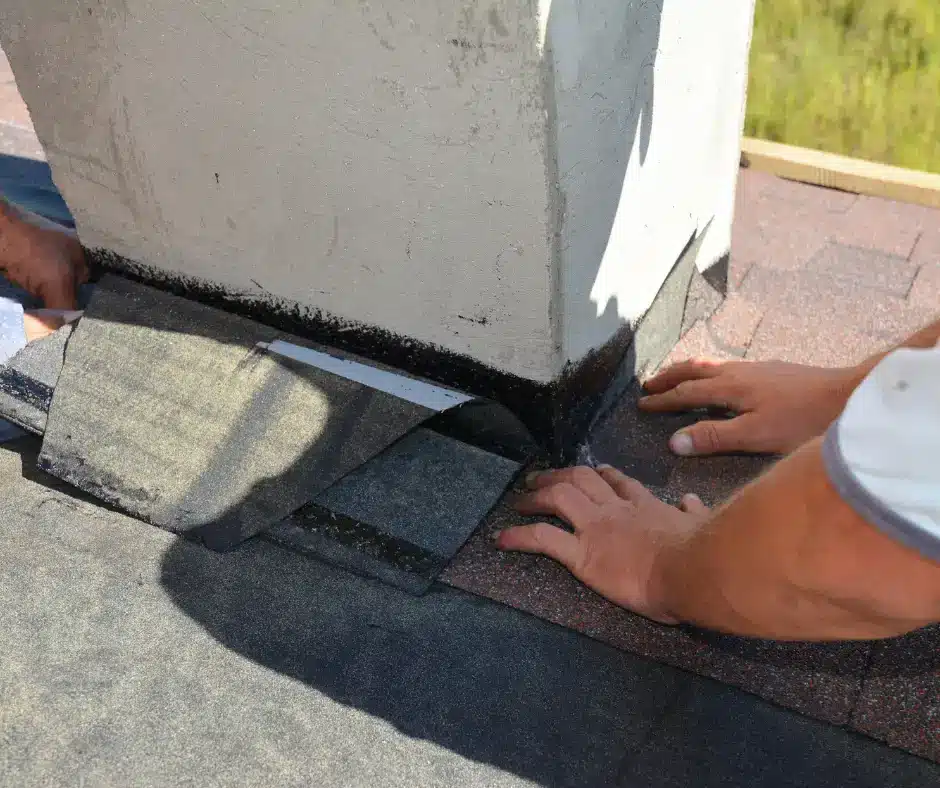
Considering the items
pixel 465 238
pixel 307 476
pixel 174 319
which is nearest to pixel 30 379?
pixel 174 319

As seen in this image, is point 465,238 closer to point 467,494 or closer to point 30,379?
point 467,494

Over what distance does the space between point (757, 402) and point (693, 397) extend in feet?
0.54

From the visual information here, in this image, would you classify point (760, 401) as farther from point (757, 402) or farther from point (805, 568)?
point (805, 568)

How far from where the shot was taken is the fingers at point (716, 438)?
7.50 feet

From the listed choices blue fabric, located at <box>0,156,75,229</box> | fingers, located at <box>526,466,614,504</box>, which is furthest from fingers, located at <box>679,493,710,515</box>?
blue fabric, located at <box>0,156,75,229</box>

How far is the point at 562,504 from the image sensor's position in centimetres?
209

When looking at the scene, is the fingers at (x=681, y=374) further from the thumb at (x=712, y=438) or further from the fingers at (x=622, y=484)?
the fingers at (x=622, y=484)

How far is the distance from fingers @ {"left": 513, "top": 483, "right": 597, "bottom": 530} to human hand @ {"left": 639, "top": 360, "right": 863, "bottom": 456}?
1.30 ft

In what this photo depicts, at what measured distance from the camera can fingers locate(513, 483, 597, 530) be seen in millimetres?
2047

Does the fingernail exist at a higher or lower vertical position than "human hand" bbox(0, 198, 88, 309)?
lower

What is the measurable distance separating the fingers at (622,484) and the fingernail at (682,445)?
0.62ft

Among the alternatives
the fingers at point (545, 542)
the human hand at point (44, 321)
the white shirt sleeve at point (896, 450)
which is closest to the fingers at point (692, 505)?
the fingers at point (545, 542)

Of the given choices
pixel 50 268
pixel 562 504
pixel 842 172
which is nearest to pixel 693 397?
pixel 562 504

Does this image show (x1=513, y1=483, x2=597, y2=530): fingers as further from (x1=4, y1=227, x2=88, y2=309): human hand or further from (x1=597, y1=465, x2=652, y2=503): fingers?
(x1=4, y1=227, x2=88, y2=309): human hand
